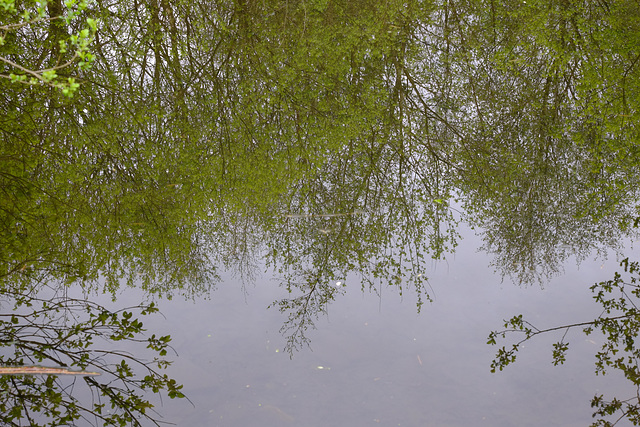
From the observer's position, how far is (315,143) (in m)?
9.01

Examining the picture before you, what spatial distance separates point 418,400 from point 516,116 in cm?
590

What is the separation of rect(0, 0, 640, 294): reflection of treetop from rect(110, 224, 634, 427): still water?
1.76ft

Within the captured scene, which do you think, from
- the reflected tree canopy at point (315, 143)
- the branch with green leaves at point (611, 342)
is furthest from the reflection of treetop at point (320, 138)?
the branch with green leaves at point (611, 342)

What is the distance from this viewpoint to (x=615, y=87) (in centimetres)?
828

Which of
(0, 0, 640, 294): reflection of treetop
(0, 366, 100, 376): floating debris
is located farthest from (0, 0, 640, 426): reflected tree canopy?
(0, 366, 100, 376): floating debris

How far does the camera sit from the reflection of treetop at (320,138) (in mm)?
8117

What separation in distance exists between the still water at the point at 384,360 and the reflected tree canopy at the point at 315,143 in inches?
12.7

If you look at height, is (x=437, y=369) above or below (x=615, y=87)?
below

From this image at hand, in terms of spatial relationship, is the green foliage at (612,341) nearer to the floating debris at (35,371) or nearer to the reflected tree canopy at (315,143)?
the reflected tree canopy at (315,143)

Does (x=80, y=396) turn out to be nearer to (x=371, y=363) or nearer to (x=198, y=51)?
(x=371, y=363)

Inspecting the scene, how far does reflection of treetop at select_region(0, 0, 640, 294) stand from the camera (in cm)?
812

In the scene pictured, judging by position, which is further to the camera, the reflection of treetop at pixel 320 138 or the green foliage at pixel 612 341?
the reflection of treetop at pixel 320 138

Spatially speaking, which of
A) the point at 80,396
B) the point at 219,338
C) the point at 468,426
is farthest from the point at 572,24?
the point at 80,396

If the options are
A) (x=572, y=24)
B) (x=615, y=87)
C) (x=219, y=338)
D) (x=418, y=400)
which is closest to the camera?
(x=418, y=400)
